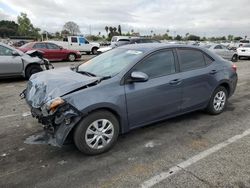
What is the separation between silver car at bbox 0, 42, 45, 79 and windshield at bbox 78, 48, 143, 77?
5461 millimetres

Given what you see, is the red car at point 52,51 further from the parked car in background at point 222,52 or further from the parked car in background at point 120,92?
the parked car in background at point 120,92

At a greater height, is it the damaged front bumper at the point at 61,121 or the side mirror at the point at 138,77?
the side mirror at the point at 138,77

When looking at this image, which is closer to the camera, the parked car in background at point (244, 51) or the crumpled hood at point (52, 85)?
the crumpled hood at point (52, 85)

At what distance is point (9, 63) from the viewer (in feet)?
30.2

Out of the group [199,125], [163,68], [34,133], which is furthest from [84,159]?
[199,125]

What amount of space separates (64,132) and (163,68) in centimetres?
206

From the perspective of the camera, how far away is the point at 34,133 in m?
4.52

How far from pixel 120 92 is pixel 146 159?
1056mm

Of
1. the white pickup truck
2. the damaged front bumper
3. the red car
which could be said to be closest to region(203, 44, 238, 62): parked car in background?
the red car

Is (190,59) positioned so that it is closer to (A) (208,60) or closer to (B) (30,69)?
(A) (208,60)

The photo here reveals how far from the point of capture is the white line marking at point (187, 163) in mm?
3120

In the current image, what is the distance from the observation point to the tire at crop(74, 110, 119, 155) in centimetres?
356

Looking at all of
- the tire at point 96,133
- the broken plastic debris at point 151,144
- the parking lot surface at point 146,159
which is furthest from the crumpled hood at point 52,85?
the broken plastic debris at point 151,144

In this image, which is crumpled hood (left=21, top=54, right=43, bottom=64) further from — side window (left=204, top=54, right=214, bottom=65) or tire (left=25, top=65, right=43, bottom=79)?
side window (left=204, top=54, right=214, bottom=65)
